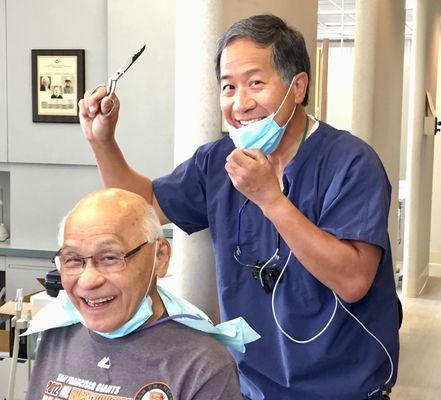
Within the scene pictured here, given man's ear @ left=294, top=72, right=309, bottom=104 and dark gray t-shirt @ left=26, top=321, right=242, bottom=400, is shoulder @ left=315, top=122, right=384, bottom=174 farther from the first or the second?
dark gray t-shirt @ left=26, top=321, right=242, bottom=400

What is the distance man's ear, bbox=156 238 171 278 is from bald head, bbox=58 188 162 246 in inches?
1.0

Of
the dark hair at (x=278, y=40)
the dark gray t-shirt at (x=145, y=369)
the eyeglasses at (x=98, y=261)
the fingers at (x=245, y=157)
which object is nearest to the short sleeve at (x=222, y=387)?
the dark gray t-shirt at (x=145, y=369)

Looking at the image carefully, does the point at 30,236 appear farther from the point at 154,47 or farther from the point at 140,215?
the point at 140,215

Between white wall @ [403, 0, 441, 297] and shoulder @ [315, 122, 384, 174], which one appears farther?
white wall @ [403, 0, 441, 297]

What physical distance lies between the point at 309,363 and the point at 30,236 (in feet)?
Result: 12.0

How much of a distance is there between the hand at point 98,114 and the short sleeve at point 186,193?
0.20 metres

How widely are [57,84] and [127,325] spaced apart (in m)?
3.51

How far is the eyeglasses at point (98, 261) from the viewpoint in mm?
1393

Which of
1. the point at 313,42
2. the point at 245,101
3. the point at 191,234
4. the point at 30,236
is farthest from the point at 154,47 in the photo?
the point at 245,101

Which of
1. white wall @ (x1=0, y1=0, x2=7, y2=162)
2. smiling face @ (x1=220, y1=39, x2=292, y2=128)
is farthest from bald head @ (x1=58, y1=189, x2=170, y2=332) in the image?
white wall @ (x1=0, y1=0, x2=7, y2=162)

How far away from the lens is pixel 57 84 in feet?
15.3

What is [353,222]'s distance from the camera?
145 centimetres

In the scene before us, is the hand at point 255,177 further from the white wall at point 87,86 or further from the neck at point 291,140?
the white wall at point 87,86

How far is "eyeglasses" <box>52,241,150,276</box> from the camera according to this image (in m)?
1.39
